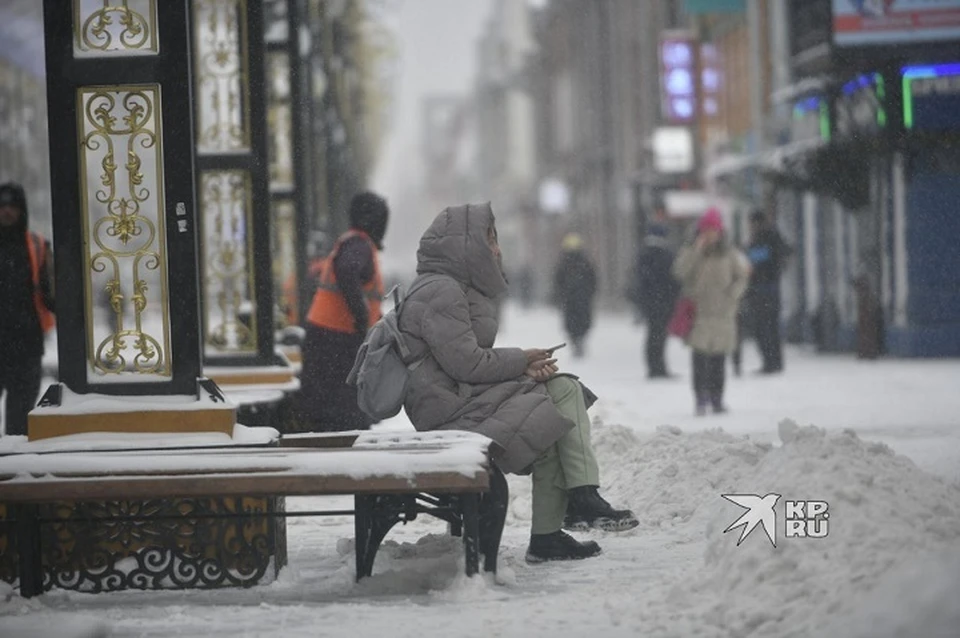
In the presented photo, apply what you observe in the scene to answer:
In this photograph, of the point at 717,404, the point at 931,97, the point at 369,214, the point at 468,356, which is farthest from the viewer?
the point at 931,97

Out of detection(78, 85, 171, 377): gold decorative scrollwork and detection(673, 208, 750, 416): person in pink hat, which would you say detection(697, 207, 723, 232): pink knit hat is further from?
A: detection(78, 85, 171, 377): gold decorative scrollwork

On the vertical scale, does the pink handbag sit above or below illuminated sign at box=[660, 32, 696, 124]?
below

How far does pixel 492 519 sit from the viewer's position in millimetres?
6871

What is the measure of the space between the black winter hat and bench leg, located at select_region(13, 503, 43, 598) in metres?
3.68

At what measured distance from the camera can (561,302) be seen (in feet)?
82.2

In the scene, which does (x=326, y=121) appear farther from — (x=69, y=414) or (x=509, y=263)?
(x=509, y=263)

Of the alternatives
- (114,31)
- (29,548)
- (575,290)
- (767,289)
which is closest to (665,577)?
(29,548)

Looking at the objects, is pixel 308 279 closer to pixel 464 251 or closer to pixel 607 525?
pixel 607 525

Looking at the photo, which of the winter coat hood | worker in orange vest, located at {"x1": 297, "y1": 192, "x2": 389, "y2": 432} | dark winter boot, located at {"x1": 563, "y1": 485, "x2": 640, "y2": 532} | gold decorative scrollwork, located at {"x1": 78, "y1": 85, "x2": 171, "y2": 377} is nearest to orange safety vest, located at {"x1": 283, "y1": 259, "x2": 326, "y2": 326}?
worker in orange vest, located at {"x1": 297, "y1": 192, "x2": 389, "y2": 432}

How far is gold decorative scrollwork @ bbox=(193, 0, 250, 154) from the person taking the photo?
39.0 ft

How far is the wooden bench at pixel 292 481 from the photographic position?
6.52 metres

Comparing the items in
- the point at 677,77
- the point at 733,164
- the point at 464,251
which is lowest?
the point at 464,251

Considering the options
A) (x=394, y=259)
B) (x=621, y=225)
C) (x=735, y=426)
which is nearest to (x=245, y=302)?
(x=735, y=426)
